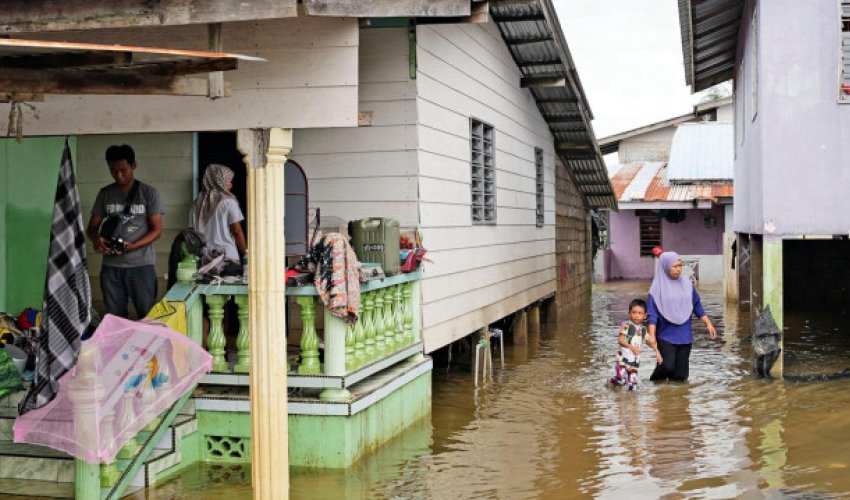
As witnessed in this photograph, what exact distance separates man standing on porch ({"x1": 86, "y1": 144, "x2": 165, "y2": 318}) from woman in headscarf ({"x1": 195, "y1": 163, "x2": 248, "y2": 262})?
659 mm

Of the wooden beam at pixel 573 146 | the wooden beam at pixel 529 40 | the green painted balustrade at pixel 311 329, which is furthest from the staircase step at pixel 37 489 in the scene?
the wooden beam at pixel 573 146

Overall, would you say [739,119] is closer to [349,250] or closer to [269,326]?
[349,250]

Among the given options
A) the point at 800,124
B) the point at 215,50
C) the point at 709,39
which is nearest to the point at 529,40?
the point at 709,39

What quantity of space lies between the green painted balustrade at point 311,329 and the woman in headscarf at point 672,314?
4.01 metres

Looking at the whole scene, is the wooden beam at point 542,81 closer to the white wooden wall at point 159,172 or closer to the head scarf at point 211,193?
the white wooden wall at point 159,172

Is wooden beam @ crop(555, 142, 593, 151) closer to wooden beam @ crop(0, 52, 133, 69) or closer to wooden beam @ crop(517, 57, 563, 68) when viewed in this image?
wooden beam @ crop(517, 57, 563, 68)

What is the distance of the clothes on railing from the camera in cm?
777

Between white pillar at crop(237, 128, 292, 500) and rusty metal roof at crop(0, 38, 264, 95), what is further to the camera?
white pillar at crop(237, 128, 292, 500)

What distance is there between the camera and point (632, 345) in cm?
1164

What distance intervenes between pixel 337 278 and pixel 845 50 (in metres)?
7.21

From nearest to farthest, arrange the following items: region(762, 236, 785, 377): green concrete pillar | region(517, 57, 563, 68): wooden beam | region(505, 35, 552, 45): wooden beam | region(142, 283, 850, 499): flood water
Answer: region(142, 283, 850, 499): flood water → region(762, 236, 785, 377): green concrete pillar → region(505, 35, 552, 45): wooden beam → region(517, 57, 563, 68): wooden beam

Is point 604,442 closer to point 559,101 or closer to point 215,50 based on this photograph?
point 215,50

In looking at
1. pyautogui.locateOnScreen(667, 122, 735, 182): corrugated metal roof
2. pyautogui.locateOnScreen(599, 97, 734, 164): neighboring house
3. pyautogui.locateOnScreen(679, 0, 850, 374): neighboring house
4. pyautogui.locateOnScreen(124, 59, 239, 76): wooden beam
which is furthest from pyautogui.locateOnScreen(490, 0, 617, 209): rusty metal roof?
pyautogui.locateOnScreen(599, 97, 734, 164): neighboring house

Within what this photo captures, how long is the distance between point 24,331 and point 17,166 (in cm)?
174
